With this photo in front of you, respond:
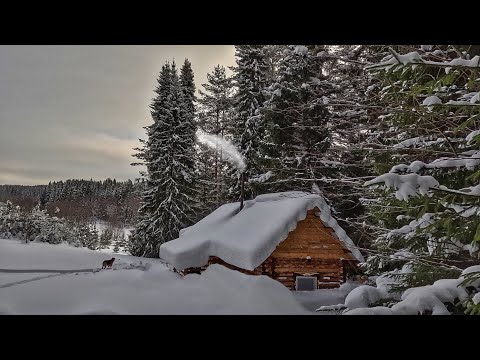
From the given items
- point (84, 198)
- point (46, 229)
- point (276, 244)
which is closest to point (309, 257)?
point (276, 244)

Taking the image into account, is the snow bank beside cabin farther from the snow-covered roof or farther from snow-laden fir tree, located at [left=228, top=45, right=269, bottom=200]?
snow-laden fir tree, located at [left=228, top=45, right=269, bottom=200]

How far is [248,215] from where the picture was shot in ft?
10.6

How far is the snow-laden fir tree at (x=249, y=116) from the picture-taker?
12.2ft

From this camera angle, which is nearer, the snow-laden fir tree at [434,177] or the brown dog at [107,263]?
the snow-laden fir tree at [434,177]

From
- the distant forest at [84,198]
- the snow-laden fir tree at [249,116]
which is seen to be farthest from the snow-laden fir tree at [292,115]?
the distant forest at [84,198]

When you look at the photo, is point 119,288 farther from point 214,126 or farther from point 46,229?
point 214,126

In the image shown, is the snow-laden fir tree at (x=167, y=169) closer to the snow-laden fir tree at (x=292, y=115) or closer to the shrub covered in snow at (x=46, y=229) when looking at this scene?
the shrub covered in snow at (x=46, y=229)

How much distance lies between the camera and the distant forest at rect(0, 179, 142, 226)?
2578mm

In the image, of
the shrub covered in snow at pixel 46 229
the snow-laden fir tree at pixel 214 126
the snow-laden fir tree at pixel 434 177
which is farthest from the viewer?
the snow-laden fir tree at pixel 214 126

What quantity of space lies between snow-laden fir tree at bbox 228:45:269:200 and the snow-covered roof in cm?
32

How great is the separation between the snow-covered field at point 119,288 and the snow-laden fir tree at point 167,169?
26cm

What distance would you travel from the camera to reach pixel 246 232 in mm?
2980


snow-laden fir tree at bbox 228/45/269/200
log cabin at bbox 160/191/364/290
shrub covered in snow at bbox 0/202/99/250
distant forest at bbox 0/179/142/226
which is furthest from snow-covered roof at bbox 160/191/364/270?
shrub covered in snow at bbox 0/202/99/250
